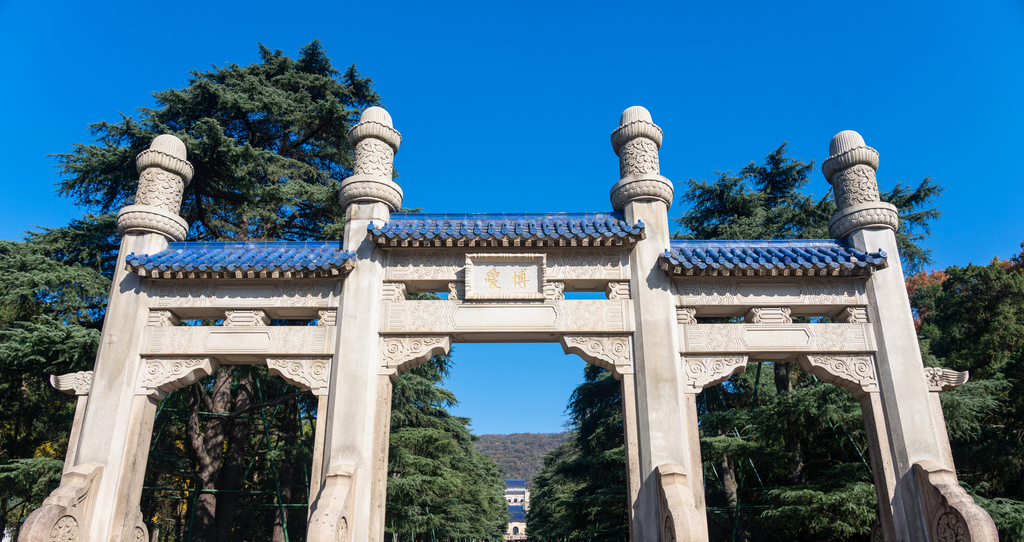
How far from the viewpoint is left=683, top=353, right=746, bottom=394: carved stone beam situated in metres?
7.43

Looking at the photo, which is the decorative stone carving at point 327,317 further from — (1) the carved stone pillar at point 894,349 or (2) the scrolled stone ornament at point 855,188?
(2) the scrolled stone ornament at point 855,188

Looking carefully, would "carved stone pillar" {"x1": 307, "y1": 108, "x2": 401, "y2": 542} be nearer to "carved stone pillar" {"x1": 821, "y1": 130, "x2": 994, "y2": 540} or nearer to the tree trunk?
the tree trunk

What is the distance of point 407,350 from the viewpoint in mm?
7645

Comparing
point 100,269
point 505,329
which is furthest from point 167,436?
point 505,329

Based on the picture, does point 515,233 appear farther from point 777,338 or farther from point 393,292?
point 777,338

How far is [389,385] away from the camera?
7.59 meters

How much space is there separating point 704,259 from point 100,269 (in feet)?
37.9

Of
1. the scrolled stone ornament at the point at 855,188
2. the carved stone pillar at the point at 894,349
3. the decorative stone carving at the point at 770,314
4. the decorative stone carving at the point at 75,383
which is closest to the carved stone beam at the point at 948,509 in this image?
the carved stone pillar at the point at 894,349

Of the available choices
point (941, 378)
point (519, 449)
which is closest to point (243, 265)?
point (941, 378)

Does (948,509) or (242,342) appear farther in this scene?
(242,342)

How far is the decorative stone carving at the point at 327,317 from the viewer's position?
778cm

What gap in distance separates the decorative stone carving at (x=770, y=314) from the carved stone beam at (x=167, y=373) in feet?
22.9

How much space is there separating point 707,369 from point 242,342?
230 inches

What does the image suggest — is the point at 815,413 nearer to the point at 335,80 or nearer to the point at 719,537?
the point at 719,537
